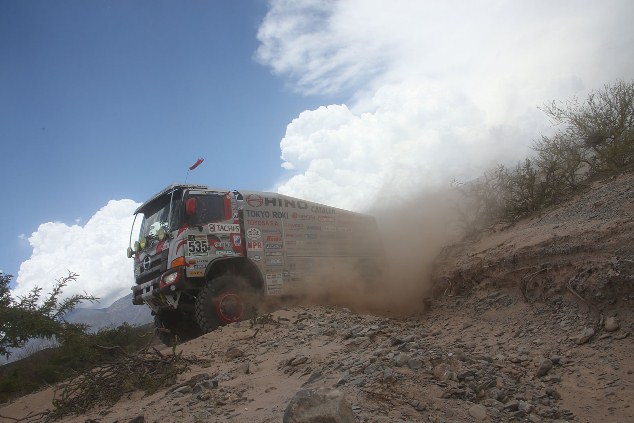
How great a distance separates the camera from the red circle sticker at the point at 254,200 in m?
8.80

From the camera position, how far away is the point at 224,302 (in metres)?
7.87

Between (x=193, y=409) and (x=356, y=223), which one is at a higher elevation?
(x=356, y=223)

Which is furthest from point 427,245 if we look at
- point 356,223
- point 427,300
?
point 427,300

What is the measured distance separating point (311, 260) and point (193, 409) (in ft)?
19.1

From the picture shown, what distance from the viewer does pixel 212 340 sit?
678 centimetres

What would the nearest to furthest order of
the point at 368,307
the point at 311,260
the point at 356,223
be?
the point at 311,260 → the point at 368,307 → the point at 356,223

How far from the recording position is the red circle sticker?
8797 millimetres

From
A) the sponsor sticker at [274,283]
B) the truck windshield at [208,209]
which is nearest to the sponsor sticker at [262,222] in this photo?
the truck windshield at [208,209]

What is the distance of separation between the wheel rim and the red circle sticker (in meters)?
1.93

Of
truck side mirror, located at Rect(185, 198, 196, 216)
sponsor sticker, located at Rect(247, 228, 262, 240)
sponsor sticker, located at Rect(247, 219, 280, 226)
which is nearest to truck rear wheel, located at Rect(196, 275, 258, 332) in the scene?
sponsor sticker, located at Rect(247, 228, 262, 240)

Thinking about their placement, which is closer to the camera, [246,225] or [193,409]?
[193,409]

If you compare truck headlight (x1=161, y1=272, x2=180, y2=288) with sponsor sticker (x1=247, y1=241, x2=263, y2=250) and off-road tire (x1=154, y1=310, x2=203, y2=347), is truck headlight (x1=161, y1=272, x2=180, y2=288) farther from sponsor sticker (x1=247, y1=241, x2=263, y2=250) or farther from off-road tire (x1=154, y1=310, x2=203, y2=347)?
off-road tire (x1=154, y1=310, x2=203, y2=347)

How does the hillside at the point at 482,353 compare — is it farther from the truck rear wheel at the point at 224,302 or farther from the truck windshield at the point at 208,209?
the truck windshield at the point at 208,209

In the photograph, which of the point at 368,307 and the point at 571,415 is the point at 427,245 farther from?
the point at 571,415
